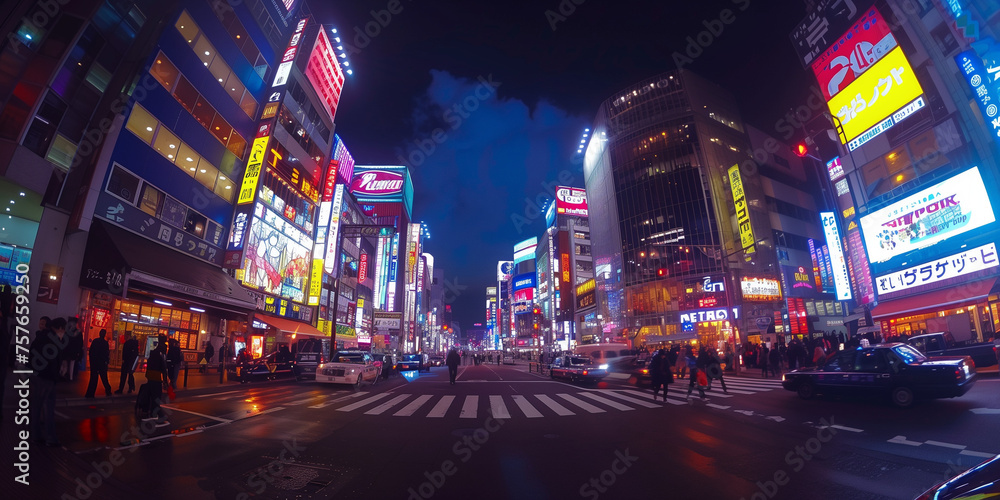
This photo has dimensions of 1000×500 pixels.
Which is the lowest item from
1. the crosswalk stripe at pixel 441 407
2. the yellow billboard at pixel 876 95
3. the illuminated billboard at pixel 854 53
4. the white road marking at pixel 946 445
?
the crosswalk stripe at pixel 441 407

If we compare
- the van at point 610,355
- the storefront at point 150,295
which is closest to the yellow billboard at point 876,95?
the van at point 610,355

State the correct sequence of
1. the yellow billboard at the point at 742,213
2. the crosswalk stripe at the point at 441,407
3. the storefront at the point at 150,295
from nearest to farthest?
the crosswalk stripe at the point at 441,407
the storefront at the point at 150,295
the yellow billboard at the point at 742,213

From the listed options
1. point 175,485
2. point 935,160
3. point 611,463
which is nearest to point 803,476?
point 611,463

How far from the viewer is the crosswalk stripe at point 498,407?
10.6 metres

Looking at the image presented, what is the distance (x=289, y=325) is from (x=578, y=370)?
22.7 m

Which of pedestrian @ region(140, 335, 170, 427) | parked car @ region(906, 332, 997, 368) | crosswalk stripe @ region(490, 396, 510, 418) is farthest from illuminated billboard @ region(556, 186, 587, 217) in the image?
pedestrian @ region(140, 335, 170, 427)

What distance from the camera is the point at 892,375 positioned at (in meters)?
10.7

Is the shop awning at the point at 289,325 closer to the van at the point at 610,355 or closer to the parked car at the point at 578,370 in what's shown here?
the parked car at the point at 578,370

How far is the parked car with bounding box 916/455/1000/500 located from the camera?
1.95 metres

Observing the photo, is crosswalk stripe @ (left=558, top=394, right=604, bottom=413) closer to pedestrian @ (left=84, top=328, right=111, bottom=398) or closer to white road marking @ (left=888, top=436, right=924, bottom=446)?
white road marking @ (left=888, top=436, right=924, bottom=446)

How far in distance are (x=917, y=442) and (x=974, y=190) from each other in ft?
79.7

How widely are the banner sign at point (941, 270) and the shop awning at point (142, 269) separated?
40.3m

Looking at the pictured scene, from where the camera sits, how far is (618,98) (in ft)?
225

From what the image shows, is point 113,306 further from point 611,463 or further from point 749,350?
point 749,350
